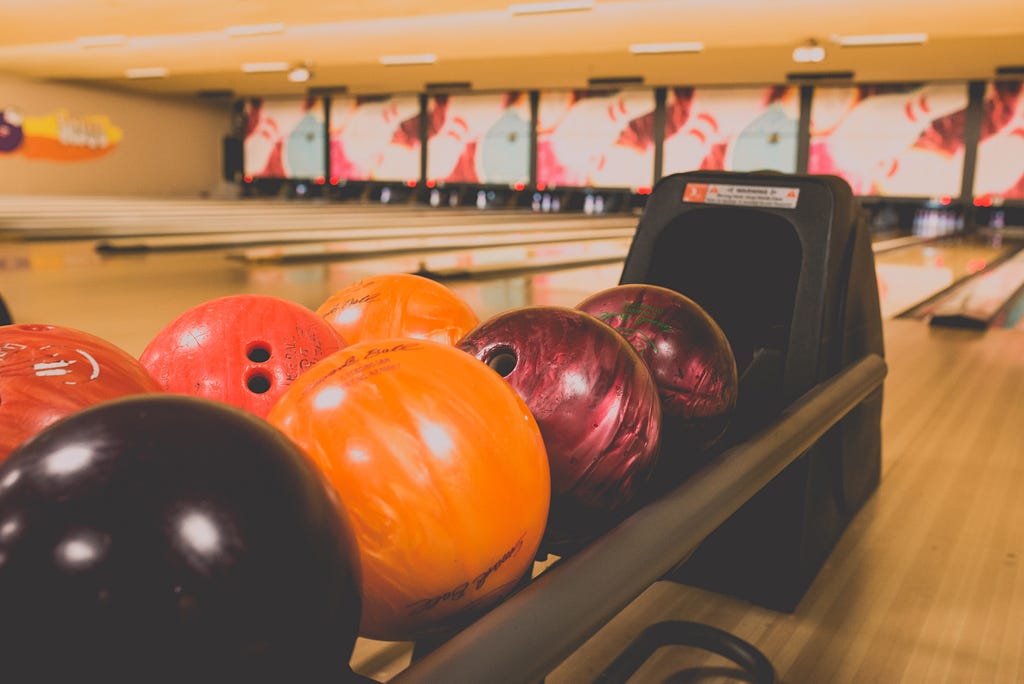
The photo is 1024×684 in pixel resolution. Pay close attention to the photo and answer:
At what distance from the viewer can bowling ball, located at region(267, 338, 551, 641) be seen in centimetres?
63

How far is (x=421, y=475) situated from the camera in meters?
0.63

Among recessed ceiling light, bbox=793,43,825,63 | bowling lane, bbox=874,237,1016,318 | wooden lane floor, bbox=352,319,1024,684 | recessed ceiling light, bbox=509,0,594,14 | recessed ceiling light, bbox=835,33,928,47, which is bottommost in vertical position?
wooden lane floor, bbox=352,319,1024,684

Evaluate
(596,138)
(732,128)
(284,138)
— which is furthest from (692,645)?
(284,138)

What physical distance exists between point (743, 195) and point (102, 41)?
824 cm

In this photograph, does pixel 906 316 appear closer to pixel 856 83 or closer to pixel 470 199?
pixel 856 83

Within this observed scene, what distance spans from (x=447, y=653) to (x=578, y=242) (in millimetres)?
6530

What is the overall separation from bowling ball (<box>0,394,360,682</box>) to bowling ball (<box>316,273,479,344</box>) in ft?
1.75

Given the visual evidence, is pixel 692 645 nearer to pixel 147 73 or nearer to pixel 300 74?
pixel 300 74

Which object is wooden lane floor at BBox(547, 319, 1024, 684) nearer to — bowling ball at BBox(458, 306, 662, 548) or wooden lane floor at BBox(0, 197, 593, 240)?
bowling ball at BBox(458, 306, 662, 548)

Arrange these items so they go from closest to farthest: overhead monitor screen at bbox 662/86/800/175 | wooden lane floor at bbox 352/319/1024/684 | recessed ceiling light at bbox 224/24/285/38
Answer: wooden lane floor at bbox 352/319/1024/684
recessed ceiling light at bbox 224/24/285/38
overhead monitor screen at bbox 662/86/800/175

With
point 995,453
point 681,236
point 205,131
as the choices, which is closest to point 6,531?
point 681,236

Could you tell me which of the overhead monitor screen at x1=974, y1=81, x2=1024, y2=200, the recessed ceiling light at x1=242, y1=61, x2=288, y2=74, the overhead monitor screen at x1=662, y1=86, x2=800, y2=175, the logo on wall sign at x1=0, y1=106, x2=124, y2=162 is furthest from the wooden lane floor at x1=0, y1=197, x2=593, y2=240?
the overhead monitor screen at x1=974, y1=81, x2=1024, y2=200

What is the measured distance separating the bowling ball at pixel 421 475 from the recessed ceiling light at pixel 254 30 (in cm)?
717

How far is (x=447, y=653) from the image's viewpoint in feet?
1.78
